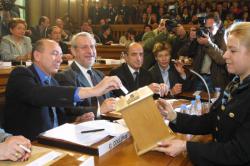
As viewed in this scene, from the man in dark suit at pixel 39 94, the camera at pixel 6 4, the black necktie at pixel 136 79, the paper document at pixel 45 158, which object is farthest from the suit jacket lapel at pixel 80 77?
the camera at pixel 6 4

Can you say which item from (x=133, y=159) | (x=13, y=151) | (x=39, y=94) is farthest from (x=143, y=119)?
(x=39, y=94)

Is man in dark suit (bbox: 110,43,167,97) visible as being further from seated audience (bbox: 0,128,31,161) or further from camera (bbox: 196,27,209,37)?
seated audience (bbox: 0,128,31,161)

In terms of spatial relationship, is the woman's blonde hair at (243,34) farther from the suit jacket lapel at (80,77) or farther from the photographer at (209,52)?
the photographer at (209,52)

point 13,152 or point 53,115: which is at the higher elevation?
point 13,152

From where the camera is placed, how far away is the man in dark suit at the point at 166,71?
3.54 meters

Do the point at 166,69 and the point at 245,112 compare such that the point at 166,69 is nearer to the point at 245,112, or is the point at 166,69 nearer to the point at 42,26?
the point at 245,112

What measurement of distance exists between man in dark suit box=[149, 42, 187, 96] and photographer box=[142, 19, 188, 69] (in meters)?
1.00

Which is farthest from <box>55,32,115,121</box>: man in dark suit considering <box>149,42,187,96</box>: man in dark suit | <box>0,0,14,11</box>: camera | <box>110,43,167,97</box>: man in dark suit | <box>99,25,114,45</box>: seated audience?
<box>99,25,114,45</box>: seated audience

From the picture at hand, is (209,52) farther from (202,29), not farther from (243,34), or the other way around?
(243,34)

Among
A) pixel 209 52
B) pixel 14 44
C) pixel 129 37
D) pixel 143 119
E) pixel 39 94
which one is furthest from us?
pixel 129 37

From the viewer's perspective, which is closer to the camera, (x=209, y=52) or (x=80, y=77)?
(x=80, y=77)

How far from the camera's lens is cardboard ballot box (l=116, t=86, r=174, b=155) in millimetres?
1336

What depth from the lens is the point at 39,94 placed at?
176 centimetres

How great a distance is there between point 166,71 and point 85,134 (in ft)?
7.14
